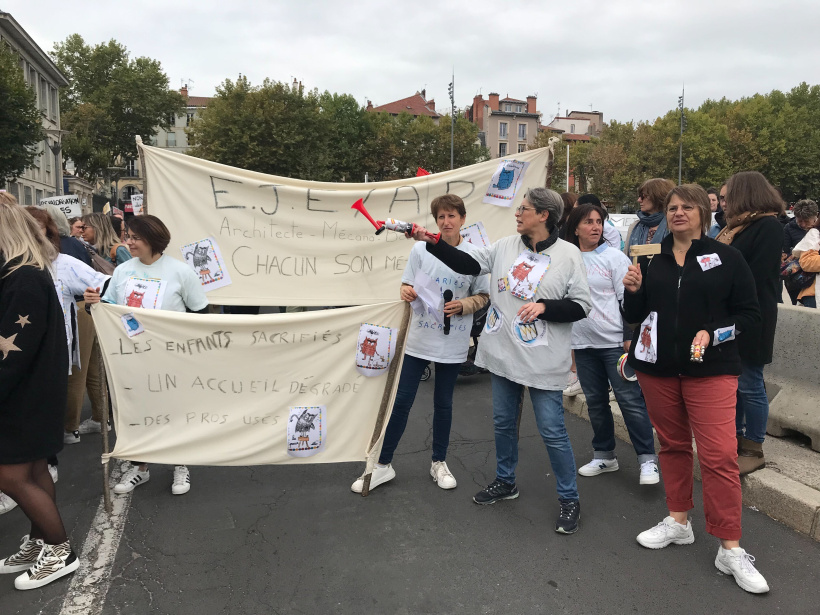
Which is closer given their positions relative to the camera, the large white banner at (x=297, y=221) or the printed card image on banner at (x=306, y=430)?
the printed card image on banner at (x=306, y=430)

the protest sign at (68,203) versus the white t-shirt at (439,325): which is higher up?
the protest sign at (68,203)

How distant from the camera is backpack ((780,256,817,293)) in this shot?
709cm

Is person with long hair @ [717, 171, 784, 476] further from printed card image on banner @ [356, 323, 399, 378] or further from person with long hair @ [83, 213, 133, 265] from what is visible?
person with long hair @ [83, 213, 133, 265]

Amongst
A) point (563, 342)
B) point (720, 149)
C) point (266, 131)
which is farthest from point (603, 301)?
point (720, 149)

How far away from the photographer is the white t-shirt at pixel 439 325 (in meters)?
3.93

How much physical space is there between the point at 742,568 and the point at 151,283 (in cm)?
369

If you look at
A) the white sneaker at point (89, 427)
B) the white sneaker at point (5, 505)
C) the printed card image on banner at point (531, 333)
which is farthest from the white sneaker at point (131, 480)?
the printed card image on banner at point (531, 333)

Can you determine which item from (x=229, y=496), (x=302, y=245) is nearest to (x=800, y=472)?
(x=229, y=496)

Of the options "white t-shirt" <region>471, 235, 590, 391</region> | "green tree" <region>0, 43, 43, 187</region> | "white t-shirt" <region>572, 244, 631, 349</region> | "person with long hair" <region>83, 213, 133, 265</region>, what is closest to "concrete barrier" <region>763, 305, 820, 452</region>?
"white t-shirt" <region>572, 244, 631, 349</region>

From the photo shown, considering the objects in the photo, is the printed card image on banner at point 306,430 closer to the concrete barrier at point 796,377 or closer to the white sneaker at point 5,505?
the white sneaker at point 5,505

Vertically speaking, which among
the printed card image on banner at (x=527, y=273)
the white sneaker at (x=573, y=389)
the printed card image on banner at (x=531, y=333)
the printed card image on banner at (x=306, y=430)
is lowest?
the white sneaker at (x=573, y=389)

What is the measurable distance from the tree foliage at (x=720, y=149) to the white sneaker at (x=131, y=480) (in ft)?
164

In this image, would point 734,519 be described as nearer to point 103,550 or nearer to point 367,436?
point 367,436

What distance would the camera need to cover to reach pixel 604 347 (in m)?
4.19
